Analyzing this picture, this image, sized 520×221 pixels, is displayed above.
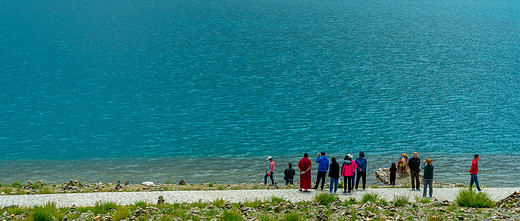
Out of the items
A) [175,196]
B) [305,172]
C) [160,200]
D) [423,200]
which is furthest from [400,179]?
[160,200]

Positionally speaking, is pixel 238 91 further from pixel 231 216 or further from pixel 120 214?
pixel 120 214

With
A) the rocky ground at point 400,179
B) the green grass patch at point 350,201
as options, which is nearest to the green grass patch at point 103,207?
the green grass patch at point 350,201

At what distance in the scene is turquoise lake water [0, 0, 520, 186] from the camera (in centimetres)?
4194

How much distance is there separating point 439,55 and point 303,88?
3677 cm

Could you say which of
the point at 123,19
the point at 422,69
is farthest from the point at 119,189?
the point at 123,19

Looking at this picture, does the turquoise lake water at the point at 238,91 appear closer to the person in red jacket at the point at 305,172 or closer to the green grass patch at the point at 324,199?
the person in red jacket at the point at 305,172

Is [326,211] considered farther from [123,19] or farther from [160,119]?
[123,19]

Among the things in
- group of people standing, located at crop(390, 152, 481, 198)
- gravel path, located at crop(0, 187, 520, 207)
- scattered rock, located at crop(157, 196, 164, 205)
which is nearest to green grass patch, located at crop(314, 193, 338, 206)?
gravel path, located at crop(0, 187, 520, 207)

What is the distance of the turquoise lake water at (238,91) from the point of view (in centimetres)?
4194

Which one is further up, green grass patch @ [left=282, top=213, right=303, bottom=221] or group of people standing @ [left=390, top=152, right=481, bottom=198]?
group of people standing @ [left=390, top=152, right=481, bottom=198]

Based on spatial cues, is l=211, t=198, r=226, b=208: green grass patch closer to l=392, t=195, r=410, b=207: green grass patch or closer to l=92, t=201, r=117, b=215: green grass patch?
l=92, t=201, r=117, b=215: green grass patch

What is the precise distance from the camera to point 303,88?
67.6m

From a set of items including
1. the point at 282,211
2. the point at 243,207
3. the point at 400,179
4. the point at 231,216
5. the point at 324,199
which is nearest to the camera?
the point at 231,216

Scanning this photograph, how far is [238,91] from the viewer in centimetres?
6631
